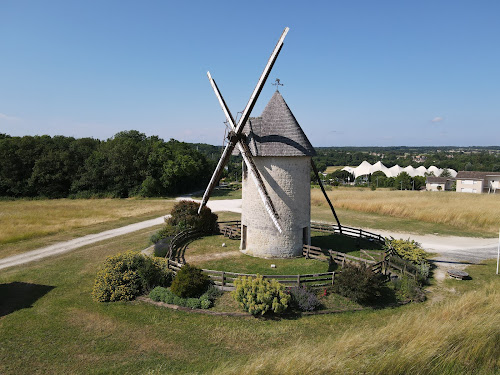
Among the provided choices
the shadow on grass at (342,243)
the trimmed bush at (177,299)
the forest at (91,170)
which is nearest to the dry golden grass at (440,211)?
the shadow on grass at (342,243)

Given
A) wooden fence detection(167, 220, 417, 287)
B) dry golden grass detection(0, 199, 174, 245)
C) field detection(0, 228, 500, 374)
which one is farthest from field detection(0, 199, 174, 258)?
wooden fence detection(167, 220, 417, 287)

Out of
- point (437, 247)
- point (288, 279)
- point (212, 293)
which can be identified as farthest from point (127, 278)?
point (437, 247)

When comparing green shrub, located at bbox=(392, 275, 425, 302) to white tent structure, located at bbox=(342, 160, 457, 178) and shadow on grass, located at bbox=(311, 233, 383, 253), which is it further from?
white tent structure, located at bbox=(342, 160, 457, 178)

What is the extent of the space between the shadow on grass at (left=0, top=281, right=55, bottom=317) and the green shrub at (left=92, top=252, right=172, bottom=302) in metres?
2.87

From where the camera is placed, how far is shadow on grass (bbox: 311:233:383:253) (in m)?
22.0

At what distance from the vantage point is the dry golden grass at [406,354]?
255 inches

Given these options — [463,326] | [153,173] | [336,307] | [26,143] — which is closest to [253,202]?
[336,307]

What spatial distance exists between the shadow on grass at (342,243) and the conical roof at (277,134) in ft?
24.3

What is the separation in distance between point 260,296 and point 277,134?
9.62 m

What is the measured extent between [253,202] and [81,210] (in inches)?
1308

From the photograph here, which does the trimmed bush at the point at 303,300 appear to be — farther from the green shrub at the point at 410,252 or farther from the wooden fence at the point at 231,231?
the wooden fence at the point at 231,231

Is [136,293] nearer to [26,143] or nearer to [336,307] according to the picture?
[336,307]

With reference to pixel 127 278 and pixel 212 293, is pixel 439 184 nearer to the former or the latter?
pixel 212 293

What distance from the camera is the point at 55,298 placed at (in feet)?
48.2
